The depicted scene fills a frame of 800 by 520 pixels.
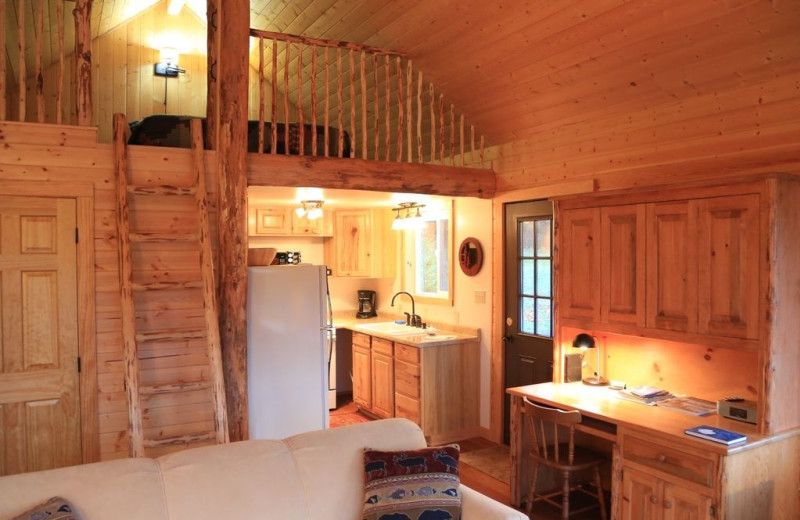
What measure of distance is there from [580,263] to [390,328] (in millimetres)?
2609

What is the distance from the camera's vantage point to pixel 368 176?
4.42 meters

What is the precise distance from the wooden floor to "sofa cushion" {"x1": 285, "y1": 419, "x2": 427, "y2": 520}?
1.63 meters

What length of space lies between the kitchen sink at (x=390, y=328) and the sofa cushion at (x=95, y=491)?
350cm

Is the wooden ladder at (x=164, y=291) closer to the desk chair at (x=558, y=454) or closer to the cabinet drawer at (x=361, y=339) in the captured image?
the desk chair at (x=558, y=454)

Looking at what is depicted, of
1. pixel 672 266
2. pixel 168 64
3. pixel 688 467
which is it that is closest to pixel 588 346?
pixel 672 266

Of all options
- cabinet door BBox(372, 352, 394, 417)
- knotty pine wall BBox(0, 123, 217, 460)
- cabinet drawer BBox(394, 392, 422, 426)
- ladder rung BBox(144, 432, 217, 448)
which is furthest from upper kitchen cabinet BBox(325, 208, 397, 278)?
ladder rung BBox(144, 432, 217, 448)

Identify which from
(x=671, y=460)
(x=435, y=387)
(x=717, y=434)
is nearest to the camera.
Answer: (x=717, y=434)

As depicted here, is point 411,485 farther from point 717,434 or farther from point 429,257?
point 429,257

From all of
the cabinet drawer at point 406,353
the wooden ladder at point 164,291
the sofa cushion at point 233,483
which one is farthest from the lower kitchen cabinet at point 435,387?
the sofa cushion at point 233,483

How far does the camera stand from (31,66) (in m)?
5.14

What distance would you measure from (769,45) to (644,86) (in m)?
0.73

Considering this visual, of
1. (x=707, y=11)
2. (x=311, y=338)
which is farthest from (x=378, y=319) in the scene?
(x=707, y=11)

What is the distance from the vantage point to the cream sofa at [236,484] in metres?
1.97

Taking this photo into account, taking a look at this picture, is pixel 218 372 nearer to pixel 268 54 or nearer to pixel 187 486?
pixel 187 486
